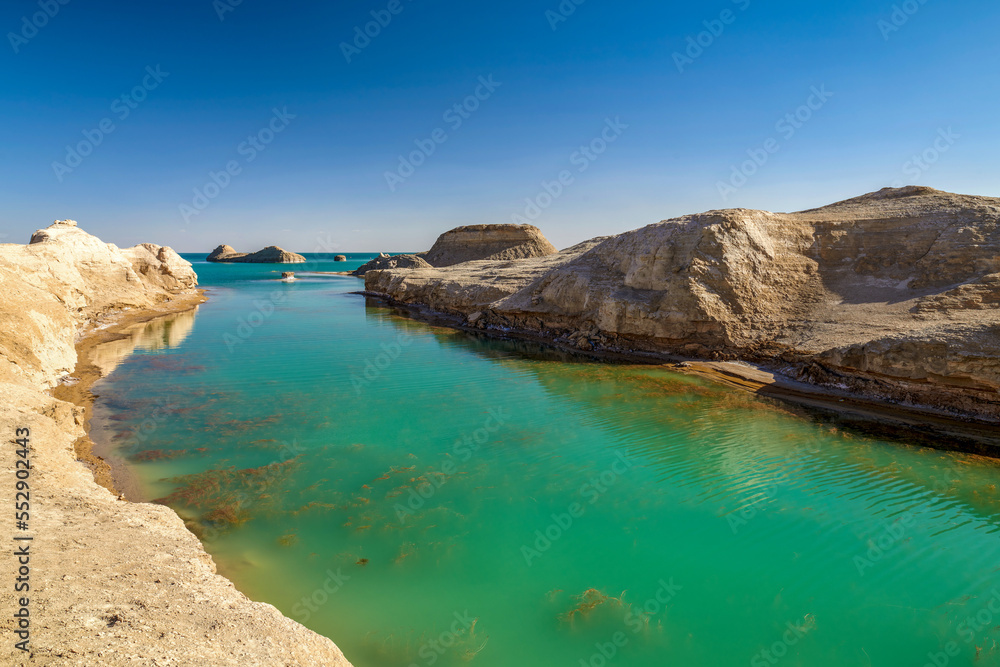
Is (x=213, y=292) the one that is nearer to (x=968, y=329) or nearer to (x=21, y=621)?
(x=21, y=621)

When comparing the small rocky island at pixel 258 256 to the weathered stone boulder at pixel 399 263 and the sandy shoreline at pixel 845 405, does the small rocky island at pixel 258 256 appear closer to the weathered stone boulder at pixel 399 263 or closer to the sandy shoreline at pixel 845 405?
the weathered stone boulder at pixel 399 263

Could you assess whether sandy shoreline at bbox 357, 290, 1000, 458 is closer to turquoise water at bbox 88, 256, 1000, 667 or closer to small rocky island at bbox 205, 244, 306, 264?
turquoise water at bbox 88, 256, 1000, 667

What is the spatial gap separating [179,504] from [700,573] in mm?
7796

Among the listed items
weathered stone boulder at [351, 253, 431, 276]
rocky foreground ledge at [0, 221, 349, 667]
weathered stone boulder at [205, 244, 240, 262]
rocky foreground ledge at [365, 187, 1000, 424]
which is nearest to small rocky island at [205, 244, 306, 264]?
weathered stone boulder at [205, 244, 240, 262]

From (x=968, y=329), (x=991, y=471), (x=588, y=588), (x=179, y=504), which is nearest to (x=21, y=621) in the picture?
(x=179, y=504)

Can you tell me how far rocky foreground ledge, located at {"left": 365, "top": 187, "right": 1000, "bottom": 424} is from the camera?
484 inches

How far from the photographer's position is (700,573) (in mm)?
6230

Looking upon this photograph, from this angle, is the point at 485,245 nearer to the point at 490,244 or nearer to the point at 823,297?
the point at 490,244

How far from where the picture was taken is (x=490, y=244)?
2103 inches

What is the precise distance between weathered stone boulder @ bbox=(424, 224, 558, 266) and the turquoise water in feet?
129

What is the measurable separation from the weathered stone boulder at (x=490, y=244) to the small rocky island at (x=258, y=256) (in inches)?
3105

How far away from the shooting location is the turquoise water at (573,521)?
17.2 feet

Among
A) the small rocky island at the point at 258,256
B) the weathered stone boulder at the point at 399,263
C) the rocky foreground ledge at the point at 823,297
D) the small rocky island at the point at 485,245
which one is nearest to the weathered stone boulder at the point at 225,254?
the small rocky island at the point at 258,256

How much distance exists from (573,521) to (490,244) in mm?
47835
